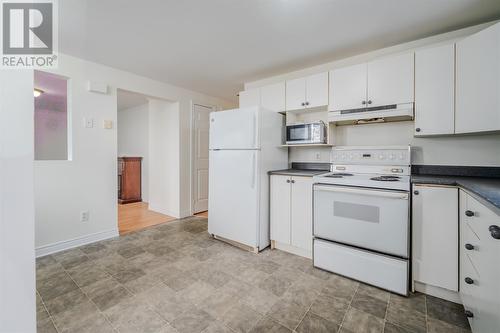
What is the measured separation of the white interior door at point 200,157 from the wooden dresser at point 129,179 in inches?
76.7

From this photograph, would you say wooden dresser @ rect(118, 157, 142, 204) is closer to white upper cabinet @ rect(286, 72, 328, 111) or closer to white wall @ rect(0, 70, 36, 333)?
white upper cabinet @ rect(286, 72, 328, 111)

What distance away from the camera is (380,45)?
2.35 metres

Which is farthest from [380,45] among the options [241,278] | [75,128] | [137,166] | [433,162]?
[137,166]

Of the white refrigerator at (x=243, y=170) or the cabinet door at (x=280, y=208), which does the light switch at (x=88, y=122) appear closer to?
the white refrigerator at (x=243, y=170)

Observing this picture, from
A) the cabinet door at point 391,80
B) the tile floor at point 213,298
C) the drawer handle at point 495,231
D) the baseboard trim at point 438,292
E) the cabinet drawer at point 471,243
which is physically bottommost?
the tile floor at point 213,298

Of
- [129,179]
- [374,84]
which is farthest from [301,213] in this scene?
[129,179]

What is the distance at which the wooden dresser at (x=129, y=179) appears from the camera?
505cm

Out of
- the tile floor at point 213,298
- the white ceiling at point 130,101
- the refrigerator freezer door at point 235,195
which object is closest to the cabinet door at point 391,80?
the refrigerator freezer door at point 235,195

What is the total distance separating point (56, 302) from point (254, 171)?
1966 millimetres

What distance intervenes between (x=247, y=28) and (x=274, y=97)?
99cm

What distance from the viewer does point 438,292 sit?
68.6 inches

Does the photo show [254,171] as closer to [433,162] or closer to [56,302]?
[433,162]

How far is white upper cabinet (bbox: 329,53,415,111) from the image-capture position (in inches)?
81.4

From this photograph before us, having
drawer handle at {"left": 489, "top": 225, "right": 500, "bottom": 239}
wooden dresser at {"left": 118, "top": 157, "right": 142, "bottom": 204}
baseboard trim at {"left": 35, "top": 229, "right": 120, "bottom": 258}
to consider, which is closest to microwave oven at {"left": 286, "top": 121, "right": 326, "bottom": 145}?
drawer handle at {"left": 489, "top": 225, "right": 500, "bottom": 239}
